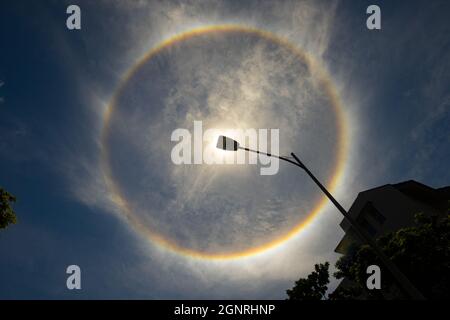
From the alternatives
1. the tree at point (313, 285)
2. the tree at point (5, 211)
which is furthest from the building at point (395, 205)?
the tree at point (5, 211)

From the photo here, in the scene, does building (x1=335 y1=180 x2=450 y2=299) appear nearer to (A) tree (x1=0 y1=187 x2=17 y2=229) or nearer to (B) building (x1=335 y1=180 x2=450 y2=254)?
(B) building (x1=335 y1=180 x2=450 y2=254)

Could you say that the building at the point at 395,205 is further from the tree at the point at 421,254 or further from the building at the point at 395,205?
the tree at the point at 421,254

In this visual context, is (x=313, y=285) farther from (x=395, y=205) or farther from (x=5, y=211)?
(x=5, y=211)

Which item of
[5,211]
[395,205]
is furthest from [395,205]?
[5,211]

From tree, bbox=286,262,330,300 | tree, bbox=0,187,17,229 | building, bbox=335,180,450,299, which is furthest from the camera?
building, bbox=335,180,450,299

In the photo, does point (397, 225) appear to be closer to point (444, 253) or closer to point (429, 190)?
point (429, 190)

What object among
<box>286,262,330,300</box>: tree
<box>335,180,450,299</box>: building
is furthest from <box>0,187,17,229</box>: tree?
<box>335,180,450,299</box>: building
